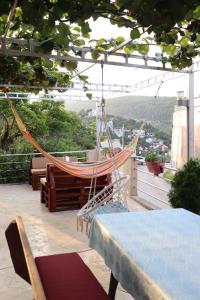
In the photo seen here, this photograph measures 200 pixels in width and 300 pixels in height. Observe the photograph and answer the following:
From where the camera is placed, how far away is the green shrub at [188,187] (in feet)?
10.6

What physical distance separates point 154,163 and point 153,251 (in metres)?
3.68

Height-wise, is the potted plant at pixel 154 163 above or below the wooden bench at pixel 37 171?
above

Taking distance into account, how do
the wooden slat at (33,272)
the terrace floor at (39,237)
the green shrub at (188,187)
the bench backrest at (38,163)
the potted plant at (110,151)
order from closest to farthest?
the wooden slat at (33,272), the terrace floor at (39,237), the green shrub at (188,187), the potted plant at (110,151), the bench backrest at (38,163)

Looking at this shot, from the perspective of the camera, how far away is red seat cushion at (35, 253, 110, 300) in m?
1.45

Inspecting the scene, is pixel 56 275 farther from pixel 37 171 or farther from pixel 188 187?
pixel 37 171

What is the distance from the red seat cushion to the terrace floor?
21.1 inches

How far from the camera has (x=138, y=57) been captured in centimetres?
253

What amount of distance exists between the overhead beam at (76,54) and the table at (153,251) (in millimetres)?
1110

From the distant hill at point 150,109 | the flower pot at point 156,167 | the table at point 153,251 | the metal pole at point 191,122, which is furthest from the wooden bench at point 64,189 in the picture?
the table at point 153,251

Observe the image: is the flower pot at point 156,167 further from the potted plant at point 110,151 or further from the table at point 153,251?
the table at point 153,251

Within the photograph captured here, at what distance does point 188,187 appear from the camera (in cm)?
323

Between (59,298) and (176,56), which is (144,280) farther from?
(176,56)

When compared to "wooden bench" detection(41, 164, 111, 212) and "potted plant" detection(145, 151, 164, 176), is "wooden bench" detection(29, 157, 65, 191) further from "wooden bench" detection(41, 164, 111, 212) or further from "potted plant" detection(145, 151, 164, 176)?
"potted plant" detection(145, 151, 164, 176)

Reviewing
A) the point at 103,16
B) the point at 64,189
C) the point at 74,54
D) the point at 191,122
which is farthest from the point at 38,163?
the point at 103,16
